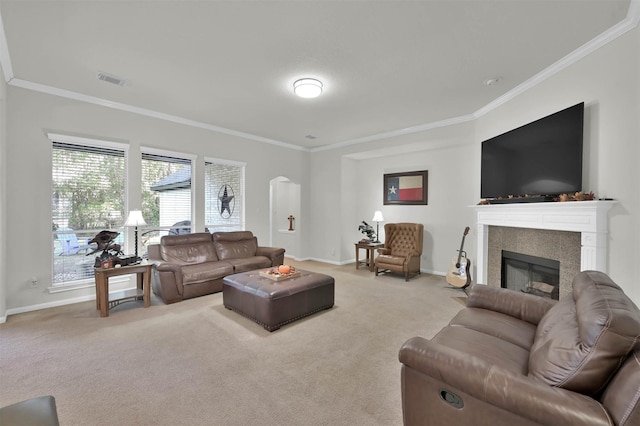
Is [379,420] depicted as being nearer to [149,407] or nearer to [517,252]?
[149,407]

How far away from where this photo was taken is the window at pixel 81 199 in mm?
3861

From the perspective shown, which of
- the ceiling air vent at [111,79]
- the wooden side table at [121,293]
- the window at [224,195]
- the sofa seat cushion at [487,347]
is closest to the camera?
the sofa seat cushion at [487,347]

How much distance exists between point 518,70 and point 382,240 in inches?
161

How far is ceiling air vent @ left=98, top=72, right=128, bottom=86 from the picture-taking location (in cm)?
333

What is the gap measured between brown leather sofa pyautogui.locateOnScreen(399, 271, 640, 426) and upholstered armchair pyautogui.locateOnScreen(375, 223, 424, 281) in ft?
11.2

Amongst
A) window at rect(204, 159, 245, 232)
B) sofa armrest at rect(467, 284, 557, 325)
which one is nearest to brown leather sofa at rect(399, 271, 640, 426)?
sofa armrest at rect(467, 284, 557, 325)

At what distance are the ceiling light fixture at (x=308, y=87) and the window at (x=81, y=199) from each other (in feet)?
9.62

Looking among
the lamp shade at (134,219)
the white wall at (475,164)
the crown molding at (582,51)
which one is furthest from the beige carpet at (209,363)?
the crown molding at (582,51)

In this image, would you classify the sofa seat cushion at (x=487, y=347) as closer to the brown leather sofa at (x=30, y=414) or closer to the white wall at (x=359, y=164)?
the white wall at (x=359, y=164)

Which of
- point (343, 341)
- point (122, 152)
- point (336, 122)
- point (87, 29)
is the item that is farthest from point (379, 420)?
point (122, 152)

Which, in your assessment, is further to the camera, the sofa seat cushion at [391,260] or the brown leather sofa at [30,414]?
the sofa seat cushion at [391,260]

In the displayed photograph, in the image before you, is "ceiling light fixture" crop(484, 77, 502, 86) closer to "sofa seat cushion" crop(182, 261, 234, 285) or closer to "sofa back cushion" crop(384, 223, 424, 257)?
"sofa back cushion" crop(384, 223, 424, 257)

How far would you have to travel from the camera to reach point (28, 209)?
3.62m

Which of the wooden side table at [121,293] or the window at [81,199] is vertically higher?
the window at [81,199]
